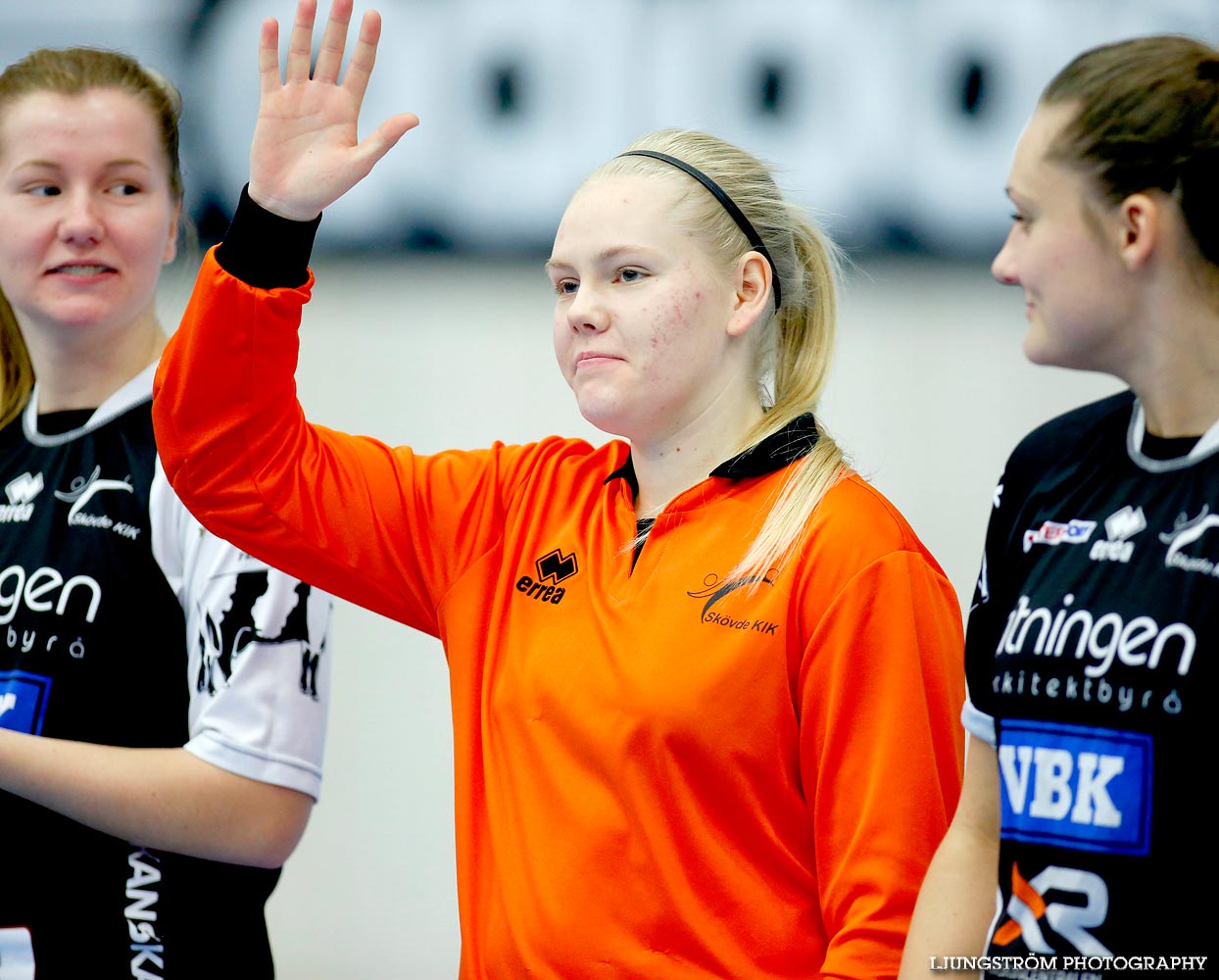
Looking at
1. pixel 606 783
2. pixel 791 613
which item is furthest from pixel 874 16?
pixel 606 783

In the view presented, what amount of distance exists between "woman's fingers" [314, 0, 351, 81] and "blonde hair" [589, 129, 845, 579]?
28cm

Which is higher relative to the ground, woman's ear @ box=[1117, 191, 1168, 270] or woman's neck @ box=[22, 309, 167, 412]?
woman's ear @ box=[1117, 191, 1168, 270]

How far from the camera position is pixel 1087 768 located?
38.9 inches

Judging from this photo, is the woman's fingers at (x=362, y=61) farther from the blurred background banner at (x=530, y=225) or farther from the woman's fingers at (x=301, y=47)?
the blurred background banner at (x=530, y=225)

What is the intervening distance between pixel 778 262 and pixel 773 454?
218 millimetres

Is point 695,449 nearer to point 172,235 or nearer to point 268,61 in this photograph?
point 268,61

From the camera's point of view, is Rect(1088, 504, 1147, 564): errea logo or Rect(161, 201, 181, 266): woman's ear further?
Rect(161, 201, 181, 266): woman's ear

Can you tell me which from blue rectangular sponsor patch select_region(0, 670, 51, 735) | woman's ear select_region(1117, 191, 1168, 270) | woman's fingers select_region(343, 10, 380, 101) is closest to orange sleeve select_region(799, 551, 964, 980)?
woman's ear select_region(1117, 191, 1168, 270)

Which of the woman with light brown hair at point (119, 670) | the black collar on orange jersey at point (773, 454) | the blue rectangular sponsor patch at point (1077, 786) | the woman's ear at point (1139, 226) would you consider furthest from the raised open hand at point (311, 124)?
the blue rectangular sponsor patch at point (1077, 786)

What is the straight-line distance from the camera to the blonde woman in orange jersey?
1.22 meters

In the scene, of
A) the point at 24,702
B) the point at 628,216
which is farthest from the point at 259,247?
the point at 24,702

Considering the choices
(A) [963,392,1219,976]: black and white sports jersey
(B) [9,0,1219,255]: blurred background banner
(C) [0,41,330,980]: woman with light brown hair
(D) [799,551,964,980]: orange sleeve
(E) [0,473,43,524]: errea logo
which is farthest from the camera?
(B) [9,0,1219,255]: blurred background banner

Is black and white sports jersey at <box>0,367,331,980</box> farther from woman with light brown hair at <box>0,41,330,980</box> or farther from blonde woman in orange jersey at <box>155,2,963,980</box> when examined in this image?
blonde woman in orange jersey at <box>155,2,963,980</box>

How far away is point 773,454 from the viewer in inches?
53.3
